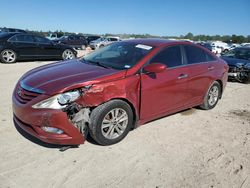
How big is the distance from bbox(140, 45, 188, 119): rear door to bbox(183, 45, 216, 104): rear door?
21 cm

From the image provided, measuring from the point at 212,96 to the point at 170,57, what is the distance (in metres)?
1.91

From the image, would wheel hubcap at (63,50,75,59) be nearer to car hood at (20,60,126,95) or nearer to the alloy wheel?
the alloy wheel

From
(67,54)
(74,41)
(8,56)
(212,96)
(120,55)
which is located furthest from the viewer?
(74,41)

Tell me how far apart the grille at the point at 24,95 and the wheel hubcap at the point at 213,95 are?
3.99m

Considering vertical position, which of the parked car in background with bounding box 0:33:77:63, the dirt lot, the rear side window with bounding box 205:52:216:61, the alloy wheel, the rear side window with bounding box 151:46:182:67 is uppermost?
the rear side window with bounding box 151:46:182:67

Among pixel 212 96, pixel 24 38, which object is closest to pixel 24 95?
pixel 212 96

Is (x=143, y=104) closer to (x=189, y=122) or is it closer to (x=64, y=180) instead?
(x=189, y=122)

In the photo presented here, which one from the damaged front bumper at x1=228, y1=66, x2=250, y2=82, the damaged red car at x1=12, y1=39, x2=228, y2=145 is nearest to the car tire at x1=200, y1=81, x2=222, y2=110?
the damaged red car at x1=12, y1=39, x2=228, y2=145

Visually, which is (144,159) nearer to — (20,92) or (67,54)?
(20,92)

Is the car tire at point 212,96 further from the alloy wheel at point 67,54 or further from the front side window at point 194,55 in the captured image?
the alloy wheel at point 67,54

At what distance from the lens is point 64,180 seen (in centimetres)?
311

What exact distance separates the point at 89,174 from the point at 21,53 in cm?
1072

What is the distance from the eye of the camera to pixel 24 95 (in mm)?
3771

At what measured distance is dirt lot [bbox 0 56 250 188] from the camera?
10.4 feet
